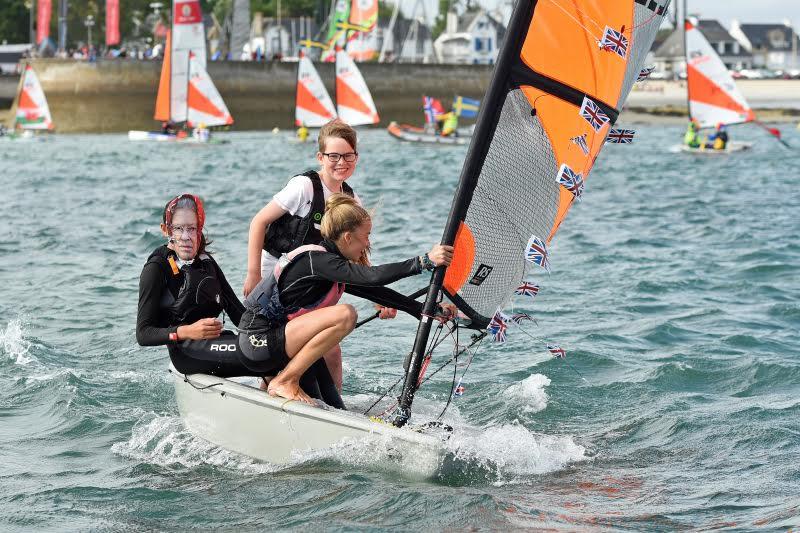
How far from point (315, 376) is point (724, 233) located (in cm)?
895

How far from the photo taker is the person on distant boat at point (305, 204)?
450cm

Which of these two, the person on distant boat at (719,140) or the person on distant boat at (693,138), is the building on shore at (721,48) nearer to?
the person on distant boat at (693,138)

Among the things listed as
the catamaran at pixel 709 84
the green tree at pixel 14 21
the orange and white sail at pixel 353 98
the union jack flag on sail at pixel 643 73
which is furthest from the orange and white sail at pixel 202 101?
the union jack flag on sail at pixel 643 73

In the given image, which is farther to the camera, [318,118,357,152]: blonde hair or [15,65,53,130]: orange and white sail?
[15,65,53,130]: orange and white sail

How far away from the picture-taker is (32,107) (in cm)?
3431

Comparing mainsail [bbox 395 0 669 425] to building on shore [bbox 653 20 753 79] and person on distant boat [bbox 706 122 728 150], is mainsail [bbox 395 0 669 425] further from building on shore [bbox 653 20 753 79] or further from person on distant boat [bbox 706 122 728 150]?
building on shore [bbox 653 20 753 79]

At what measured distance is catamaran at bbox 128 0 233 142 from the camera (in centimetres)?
3225

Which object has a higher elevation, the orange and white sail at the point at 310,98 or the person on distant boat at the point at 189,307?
the person on distant boat at the point at 189,307

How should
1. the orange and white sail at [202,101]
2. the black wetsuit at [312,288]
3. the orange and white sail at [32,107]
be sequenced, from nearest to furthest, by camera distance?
the black wetsuit at [312,288]
the orange and white sail at [202,101]
the orange and white sail at [32,107]

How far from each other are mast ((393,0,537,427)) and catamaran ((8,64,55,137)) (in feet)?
105

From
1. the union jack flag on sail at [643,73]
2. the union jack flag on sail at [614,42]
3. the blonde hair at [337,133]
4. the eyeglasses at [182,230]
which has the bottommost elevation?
the eyeglasses at [182,230]

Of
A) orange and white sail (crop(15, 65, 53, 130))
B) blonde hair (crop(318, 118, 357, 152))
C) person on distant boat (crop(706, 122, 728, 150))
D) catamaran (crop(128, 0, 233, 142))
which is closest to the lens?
blonde hair (crop(318, 118, 357, 152))

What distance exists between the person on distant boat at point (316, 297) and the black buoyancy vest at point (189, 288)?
0.69 ft

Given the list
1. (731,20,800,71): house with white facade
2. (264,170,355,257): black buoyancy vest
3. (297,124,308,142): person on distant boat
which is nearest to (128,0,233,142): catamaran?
(297,124,308,142): person on distant boat
